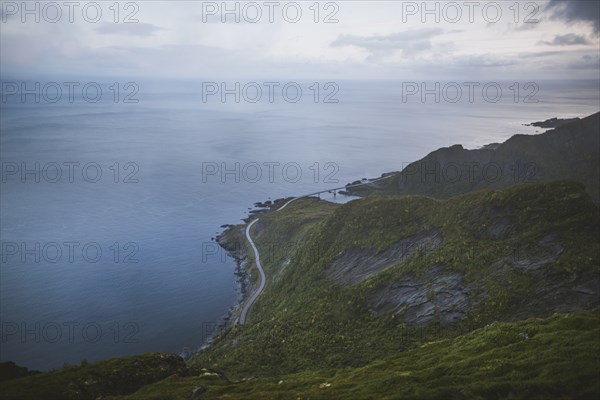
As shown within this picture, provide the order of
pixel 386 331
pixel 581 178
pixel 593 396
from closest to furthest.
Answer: pixel 593 396, pixel 386 331, pixel 581 178

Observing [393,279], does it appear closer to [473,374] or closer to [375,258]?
[375,258]

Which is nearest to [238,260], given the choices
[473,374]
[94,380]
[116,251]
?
[116,251]

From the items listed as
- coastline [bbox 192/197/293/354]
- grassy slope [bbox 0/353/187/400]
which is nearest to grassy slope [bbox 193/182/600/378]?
coastline [bbox 192/197/293/354]

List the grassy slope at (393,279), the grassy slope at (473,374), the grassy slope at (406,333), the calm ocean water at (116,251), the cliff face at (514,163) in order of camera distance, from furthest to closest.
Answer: the cliff face at (514,163), the calm ocean water at (116,251), the grassy slope at (393,279), the grassy slope at (406,333), the grassy slope at (473,374)

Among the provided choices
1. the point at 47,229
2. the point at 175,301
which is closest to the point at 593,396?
the point at 175,301

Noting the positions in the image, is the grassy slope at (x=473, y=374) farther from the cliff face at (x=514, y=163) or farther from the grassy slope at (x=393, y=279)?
the cliff face at (x=514, y=163)

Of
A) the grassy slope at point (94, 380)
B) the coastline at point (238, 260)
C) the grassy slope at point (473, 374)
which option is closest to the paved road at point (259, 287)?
the coastline at point (238, 260)

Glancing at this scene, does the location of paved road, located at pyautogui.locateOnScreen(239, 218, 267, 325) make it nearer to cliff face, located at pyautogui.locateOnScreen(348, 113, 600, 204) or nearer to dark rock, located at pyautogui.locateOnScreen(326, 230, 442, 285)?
dark rock, located at pyautogui.locateOnScreen(326, 230, 442, 285)

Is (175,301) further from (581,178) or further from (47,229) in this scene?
(581,178)
